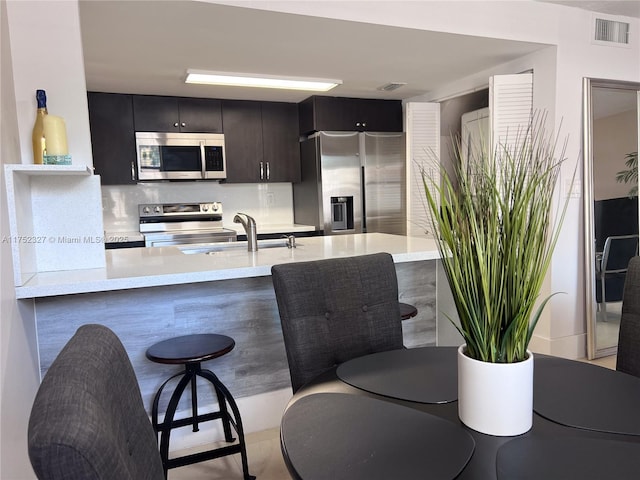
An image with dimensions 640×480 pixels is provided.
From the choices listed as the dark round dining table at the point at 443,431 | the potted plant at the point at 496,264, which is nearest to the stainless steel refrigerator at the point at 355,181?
the dark round dining table at the point at 443,431

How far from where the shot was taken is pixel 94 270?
6.32ft

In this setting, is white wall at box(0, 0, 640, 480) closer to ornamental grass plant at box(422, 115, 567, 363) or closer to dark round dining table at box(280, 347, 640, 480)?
dark round dining table at box(280, 347, 640, 480)

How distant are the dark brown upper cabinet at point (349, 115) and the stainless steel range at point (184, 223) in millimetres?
1337

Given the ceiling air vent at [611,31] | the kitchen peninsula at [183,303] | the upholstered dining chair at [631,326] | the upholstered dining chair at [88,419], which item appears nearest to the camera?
the upholstered dining chair at [88,419]

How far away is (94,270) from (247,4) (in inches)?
59.0

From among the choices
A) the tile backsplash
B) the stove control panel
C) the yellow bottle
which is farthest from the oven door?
the yellow bottle

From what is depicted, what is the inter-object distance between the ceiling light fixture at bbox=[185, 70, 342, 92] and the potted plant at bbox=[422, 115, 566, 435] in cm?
308

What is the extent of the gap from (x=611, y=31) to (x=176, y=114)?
3.68 m

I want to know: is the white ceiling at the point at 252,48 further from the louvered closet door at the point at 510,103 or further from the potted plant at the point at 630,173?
the potted plant at the point at 630,173

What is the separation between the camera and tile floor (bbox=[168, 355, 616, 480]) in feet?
6.31

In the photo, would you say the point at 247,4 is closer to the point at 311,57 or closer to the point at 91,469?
the point at 311,57

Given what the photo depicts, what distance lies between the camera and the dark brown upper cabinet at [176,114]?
4.29 meters

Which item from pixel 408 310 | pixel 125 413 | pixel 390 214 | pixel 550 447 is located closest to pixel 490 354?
pixel 550 447

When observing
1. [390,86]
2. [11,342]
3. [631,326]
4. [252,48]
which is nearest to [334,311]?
[631,326]
